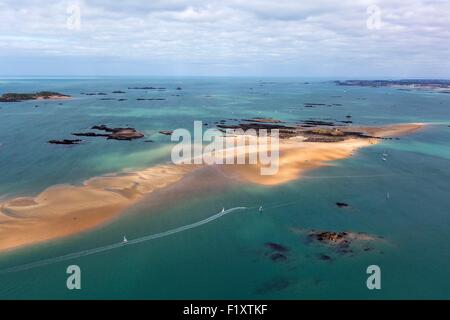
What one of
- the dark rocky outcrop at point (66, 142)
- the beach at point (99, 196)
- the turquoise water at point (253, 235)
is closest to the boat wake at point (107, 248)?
the turquoise water at point (253, 235)

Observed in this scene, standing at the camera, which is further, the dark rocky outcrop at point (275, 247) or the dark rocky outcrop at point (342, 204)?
the dark rocky outcrop at point (342, 204)

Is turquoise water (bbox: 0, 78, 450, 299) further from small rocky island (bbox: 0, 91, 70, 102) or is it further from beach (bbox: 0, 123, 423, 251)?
small rocky island (bbox: 0, 91, 70, 102)

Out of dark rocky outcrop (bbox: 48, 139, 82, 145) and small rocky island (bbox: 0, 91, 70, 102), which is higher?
small rocky island (bbox: 0, 91, 70, 102)

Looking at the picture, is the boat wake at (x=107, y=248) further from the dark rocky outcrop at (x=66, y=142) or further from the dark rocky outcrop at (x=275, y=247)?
the dark rocky outcrop at (x=66, y=142)

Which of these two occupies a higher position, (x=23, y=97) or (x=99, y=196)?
(x=23, y=97)

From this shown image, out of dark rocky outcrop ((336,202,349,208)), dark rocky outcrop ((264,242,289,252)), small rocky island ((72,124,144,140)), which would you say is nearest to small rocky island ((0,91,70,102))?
small rocky island ((72,124,144,140))

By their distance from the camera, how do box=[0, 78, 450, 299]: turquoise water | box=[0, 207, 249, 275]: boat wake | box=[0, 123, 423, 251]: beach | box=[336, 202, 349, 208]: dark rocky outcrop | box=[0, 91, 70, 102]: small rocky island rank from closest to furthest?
box=[0, 78, 450, 299]: turquoise water → box=[0, 207, 249, 275]: boat wake → box=[0, 123, 423, 251]: beach → box=[336, 202, 349, 208]: dark rocky outcrop → box=[0, 91, 70, 102]: small rocky island

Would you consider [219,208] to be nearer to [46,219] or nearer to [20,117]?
[46,219]

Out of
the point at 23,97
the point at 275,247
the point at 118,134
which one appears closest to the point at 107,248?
the point at 275,247

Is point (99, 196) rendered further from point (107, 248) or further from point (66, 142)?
point (66, 142)

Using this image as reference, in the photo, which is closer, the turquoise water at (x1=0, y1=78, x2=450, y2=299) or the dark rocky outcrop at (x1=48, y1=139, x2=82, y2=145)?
the turquoise water at (x1=0, y1=78, x2=450, y2=299)

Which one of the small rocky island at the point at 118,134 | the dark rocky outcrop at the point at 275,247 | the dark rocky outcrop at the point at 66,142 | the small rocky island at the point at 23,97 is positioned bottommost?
the dark rocky outcrop at the point at 275,247
